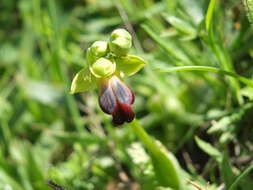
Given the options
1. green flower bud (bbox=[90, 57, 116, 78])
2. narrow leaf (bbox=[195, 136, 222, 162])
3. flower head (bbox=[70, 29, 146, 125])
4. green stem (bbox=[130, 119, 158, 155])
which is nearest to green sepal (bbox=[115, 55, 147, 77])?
flower head (bbox=[70, 29, 146, 125])

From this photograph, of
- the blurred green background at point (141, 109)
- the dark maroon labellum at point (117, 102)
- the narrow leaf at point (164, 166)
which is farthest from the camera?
the blurred green background at point (141, 109)

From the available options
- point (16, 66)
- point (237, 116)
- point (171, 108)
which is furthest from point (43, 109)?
point (237, 116)

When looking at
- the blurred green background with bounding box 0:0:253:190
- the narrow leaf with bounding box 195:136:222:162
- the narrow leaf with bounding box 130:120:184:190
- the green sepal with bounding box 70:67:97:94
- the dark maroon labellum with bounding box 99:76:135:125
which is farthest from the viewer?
the blurred green background with bounding box 0:0:253:190

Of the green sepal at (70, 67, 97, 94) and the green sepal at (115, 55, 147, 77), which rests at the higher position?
the green sepal at (70, 67, 97, 94)

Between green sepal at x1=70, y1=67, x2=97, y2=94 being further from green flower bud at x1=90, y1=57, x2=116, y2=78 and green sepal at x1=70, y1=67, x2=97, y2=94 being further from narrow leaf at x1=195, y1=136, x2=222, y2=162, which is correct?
narrow leaf at x1=195, y1=136, x2=222, y2=162

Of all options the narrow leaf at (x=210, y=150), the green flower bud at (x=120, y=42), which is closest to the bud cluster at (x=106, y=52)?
the green flower bud at (x=120, y=42)

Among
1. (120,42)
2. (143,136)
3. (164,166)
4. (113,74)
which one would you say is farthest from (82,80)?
(164,166)

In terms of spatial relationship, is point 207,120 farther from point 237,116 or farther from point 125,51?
point 125,51

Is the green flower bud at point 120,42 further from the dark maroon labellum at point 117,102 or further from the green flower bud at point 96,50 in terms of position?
the dark maroon labellum at point 117,102
